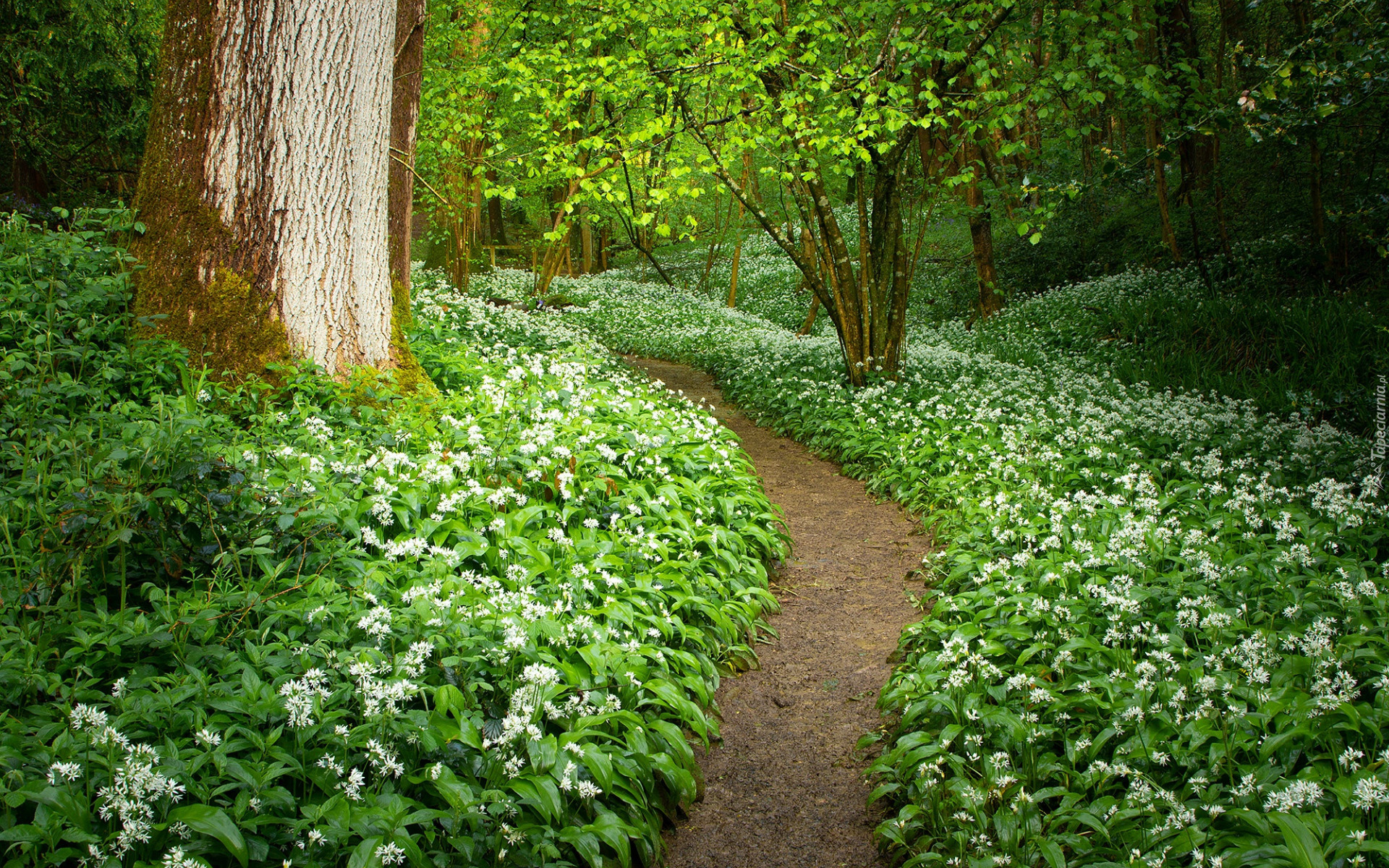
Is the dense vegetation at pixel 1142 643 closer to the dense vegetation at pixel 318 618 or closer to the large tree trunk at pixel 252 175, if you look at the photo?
the dense vegetation at pixel 318 618

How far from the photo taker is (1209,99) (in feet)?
25.1

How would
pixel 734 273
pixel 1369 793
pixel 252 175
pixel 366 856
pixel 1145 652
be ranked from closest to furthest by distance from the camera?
pixel 366 856, pixel 1369 793, pixel 1145 652, pixel 252 175, pixel 734 273

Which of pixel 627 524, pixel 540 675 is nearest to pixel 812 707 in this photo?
pixel 627 524

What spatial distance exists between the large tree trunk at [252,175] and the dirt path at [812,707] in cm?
368

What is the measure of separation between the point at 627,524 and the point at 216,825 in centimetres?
301

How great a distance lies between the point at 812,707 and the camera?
168 inches

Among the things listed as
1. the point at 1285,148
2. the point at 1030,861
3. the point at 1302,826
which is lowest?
the point at 1030,861

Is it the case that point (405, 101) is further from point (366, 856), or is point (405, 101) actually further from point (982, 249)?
point (982, 249)

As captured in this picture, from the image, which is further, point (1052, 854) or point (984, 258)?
point (984, 258)

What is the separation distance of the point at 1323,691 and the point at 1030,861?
1475mm

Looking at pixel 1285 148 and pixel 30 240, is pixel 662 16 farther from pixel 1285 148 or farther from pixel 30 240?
pixel 1285 148

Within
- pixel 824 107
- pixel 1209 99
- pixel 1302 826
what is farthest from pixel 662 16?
pixel 1302 826

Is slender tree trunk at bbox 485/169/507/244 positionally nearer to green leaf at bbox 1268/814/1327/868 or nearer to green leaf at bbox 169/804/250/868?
green leaf at bbox 169/804/250/868

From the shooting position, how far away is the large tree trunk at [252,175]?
477 centimetres
